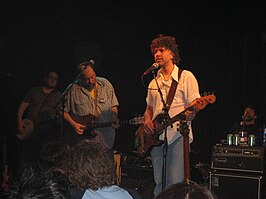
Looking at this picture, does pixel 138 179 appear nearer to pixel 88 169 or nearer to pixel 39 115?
pixel 39 115

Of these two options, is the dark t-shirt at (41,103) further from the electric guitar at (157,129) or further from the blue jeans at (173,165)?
the blue jeans at (173,165)

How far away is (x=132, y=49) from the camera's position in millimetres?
7375

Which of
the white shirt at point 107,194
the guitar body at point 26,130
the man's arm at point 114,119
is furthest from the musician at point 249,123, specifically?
the white shirt at point 107,194

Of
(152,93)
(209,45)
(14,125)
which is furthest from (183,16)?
(14,125)

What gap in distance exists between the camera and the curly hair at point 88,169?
2.21 m

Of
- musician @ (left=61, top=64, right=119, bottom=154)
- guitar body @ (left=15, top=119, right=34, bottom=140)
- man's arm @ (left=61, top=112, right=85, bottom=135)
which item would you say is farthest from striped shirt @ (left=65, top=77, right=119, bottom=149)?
guitar body @ (left=15, top=119, right=34, bottom=140)

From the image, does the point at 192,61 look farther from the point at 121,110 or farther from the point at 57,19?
A: the point at 57,19

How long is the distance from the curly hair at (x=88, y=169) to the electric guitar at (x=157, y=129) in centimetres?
211

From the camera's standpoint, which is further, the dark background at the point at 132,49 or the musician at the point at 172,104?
the dark background at the point at 132,49

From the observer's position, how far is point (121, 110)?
749 cm

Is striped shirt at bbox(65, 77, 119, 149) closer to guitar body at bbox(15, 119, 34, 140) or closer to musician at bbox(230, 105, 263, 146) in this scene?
guitar body at bbox(15, 119, 34, 140)

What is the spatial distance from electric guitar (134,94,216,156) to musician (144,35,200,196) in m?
0.04

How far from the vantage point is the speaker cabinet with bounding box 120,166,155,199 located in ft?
20.1

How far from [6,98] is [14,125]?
0.44 metres
